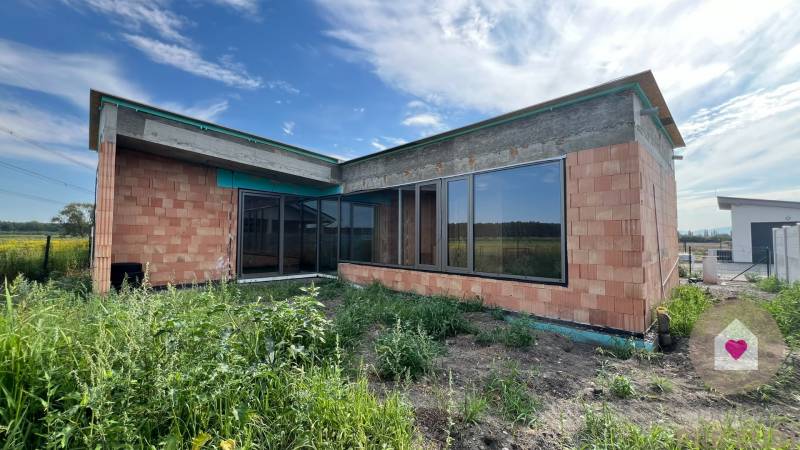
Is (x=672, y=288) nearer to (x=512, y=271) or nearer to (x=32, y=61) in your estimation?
(x=512, y=271)

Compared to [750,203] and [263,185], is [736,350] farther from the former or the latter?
[750,203]

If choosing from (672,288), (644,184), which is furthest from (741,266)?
(644,184)

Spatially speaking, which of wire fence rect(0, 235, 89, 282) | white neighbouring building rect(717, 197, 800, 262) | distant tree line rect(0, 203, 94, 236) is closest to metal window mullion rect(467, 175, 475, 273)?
wire fence rect(0, 235, 89, 282)

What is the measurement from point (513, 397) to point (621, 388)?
1067 mm

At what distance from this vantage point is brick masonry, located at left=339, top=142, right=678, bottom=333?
3.74 metres

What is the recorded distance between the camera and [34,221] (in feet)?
42.1

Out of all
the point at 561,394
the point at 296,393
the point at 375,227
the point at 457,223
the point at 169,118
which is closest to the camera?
the point at 296,393

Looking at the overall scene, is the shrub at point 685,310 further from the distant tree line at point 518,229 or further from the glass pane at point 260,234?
the glass pane at point 260,234

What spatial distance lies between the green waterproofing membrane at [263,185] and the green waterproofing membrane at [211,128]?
1156mm

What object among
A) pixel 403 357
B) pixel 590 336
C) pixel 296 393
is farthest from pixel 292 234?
pixel 590 336

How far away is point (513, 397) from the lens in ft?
7.82

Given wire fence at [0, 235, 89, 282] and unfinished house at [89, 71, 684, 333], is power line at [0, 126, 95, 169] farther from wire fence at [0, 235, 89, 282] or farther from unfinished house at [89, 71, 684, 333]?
unfinished house at [89, 71, 684, 333]

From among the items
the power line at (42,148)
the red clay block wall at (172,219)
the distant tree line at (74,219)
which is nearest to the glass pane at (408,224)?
the red clay block wall at (172,219)

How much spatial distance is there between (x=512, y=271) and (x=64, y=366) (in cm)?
481
